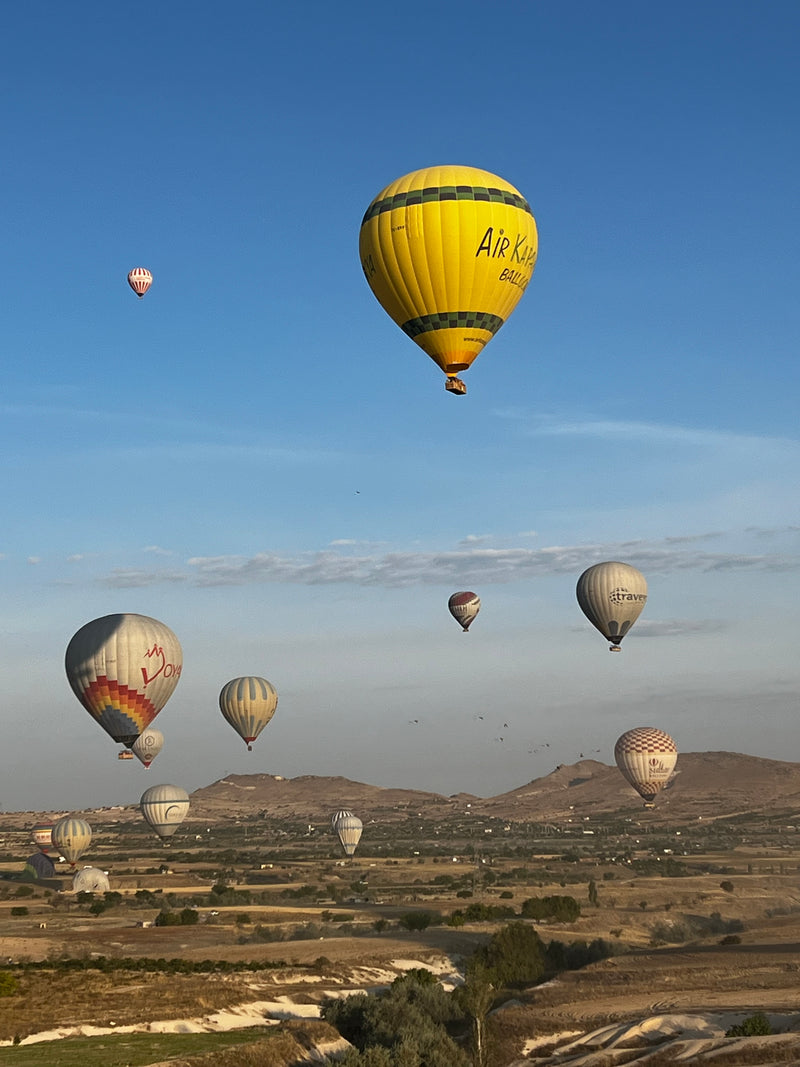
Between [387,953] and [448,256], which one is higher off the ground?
[448,256]

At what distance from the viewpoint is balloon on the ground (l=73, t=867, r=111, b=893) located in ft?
334

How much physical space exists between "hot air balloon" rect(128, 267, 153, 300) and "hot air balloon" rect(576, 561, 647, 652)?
127 ft

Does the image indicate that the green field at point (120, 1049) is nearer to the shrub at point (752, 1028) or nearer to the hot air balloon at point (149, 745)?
the shrub at point (752, 1028)

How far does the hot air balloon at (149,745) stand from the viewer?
88188mm

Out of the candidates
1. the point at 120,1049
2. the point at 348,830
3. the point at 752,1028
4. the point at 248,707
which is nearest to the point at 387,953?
the point at 120,1049

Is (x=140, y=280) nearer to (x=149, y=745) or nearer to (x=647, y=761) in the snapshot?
(x=149, y=745)

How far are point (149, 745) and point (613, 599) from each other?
123ft

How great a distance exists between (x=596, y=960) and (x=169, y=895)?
154 ft

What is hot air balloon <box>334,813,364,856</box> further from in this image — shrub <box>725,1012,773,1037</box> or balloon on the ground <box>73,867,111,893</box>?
shrub <box>725,1012,773,1037</box>

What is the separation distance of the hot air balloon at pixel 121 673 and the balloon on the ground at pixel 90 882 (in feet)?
149

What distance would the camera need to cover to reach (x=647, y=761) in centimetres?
9962

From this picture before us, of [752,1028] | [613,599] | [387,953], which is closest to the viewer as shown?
[752,1028]

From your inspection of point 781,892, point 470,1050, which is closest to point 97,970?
point 470,1050

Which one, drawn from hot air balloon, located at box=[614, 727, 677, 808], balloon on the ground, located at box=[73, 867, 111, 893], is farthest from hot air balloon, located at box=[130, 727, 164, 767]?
hot air balloon, located at box=[614, 727, 677, 808]
